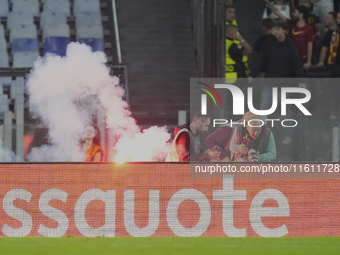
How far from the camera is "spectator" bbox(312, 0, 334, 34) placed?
877 cm

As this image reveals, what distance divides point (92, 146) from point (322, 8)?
5.24m

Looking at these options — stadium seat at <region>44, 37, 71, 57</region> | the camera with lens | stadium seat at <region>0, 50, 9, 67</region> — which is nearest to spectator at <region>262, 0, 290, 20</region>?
stadium seat at <region>44, 37, 71, 57</region>

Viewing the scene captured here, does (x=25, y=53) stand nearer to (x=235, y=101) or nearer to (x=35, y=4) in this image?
(x=35, y=4)

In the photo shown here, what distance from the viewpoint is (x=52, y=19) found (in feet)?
32.5

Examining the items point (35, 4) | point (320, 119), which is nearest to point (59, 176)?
point (320, 119)

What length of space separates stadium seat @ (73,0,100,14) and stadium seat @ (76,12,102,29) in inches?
4.8

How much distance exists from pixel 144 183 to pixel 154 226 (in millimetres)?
395

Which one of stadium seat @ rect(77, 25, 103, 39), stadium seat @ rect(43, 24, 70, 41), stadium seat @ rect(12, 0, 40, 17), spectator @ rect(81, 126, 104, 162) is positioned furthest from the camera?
stadium seat @ rect(12, 0, 40, 17)

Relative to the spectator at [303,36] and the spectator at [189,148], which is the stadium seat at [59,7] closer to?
the spectator at [303,36]

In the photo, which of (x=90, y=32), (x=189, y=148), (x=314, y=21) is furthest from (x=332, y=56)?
(x=90, y=32)

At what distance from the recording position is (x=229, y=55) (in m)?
7.86

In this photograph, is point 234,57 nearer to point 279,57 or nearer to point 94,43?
point 279,57

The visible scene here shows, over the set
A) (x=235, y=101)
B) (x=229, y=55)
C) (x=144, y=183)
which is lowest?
(x=144, y=183)

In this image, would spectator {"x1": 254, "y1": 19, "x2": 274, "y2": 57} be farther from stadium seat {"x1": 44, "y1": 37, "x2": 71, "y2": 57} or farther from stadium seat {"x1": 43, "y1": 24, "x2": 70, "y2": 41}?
stadium seat {"x1": 43, "y1": 24, "x2": 70, "y2": 41}
